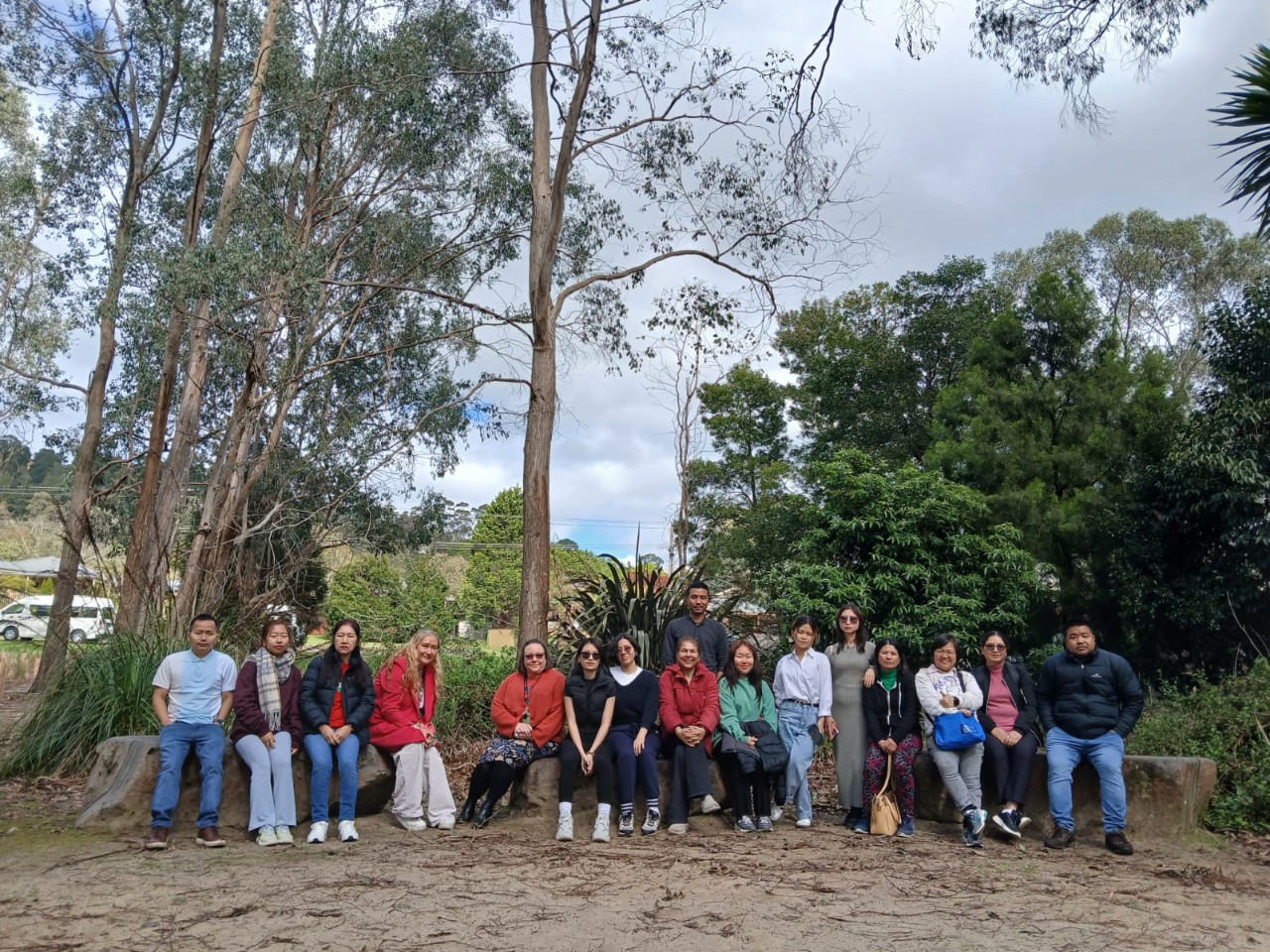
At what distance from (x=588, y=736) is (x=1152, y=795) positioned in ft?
11.0

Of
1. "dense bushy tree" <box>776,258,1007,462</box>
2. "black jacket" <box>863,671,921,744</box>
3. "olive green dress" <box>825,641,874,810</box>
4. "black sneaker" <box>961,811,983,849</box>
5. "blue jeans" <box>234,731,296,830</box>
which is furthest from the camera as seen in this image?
"dense bushy tree" <box>776,258,1007,462</box>

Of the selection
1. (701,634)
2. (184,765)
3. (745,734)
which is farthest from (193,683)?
(745,734)

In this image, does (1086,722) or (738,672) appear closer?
(1086,722)

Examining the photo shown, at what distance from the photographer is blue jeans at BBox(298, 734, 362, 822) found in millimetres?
6004

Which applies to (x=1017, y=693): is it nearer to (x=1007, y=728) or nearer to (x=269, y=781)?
(x=1007, y=728)

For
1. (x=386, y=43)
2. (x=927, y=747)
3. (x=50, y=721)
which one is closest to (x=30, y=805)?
(x=50, y=721)

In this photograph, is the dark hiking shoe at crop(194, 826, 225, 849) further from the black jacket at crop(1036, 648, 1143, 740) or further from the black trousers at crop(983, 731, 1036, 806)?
the black jacket at crop(1036, 648, 1143, 740)

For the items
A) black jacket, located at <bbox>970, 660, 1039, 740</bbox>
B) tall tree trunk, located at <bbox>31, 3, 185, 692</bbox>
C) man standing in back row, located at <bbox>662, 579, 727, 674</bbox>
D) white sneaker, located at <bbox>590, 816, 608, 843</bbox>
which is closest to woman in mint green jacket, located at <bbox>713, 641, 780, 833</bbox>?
man standing in back row, located at <bbox>662, 579, 727, 674</bbox>

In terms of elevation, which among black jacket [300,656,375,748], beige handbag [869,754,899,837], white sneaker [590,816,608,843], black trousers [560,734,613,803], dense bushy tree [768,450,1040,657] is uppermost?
dense bushy tree [768,450,1040,657]

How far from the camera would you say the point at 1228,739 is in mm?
6887

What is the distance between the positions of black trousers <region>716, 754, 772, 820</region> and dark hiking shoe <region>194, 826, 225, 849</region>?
2.96 meters

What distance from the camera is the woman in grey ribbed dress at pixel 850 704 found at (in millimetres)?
6617

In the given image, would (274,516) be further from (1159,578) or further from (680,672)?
(1159,578)

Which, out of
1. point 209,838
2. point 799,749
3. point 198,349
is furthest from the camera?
point 198,349
